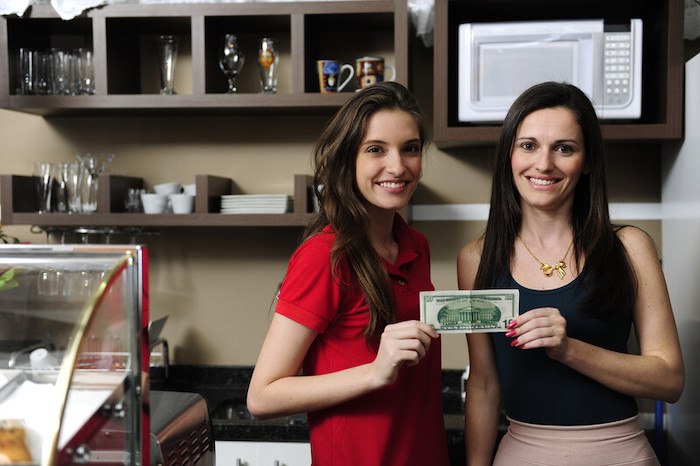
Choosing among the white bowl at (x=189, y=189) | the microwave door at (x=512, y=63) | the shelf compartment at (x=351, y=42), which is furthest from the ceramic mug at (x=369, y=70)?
the white bowl at (x=189, y=189)

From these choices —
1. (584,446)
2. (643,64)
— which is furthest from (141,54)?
(584,446)

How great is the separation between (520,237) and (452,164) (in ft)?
3.74

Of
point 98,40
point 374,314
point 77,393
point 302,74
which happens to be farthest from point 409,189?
point 98,40

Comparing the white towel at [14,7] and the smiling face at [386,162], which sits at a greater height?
the white towel at [14,7]

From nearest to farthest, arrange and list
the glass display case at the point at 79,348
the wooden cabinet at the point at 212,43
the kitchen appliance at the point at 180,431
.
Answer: the glass display case at the point at 79,348
the kitchen appliance at the point at 180,431
the wooden cabinet at the point at 212,43

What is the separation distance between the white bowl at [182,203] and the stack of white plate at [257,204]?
0.12m

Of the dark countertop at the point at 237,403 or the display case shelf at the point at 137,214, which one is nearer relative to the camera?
the dark countertop at the point at 237,403

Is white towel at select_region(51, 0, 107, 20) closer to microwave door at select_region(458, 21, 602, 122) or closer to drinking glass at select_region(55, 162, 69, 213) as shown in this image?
drinking glass at select_region(55, 162, 69, 213)

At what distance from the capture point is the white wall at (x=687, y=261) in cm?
237

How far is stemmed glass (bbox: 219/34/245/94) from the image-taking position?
8.89ft

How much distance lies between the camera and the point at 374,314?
4.81ft

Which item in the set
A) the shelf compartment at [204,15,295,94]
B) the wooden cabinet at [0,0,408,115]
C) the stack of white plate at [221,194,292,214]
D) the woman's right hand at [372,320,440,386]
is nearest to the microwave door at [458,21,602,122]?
the wooden cabinet at [0,0,408,115]

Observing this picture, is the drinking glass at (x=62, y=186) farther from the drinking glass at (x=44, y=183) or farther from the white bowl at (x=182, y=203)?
the white bowl at (x=182, y=203)

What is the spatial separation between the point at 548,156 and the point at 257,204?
1293 mm
